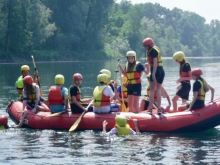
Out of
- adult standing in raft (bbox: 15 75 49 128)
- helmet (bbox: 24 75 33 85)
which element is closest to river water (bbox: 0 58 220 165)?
adult standing in raft (bbox: 15 75 49 128)

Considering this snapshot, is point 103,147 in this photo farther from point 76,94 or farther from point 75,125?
point 76,94

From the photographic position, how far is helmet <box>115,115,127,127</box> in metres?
12.2

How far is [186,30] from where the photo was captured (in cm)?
14675

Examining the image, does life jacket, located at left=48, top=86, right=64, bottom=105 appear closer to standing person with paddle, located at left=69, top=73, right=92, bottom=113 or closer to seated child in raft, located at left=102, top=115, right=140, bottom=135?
standing person with paddle, located at left=69, top=73, right=92, bottom=113

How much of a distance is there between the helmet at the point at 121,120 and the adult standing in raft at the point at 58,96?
161cm

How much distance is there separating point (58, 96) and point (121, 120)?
195cm

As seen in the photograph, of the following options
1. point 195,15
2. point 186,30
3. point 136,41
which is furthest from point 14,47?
point 195,15

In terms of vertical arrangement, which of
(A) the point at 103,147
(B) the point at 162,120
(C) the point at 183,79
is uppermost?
(C) the point at 183,79

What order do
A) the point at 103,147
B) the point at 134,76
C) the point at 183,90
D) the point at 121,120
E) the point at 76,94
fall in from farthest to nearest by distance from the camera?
1. the point at 183,90
2. the point at 134,76
3. the point at 76,94
4. the point at 121,120
5. the point at 103,147

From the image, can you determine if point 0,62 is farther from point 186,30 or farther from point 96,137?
point 186,30

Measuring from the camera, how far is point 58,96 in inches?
528

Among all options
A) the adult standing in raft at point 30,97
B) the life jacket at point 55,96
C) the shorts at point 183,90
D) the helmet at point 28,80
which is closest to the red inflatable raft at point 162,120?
the life jacket at point 55,96

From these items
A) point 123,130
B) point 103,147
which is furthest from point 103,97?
point 103,147

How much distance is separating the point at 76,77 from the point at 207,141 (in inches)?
133
